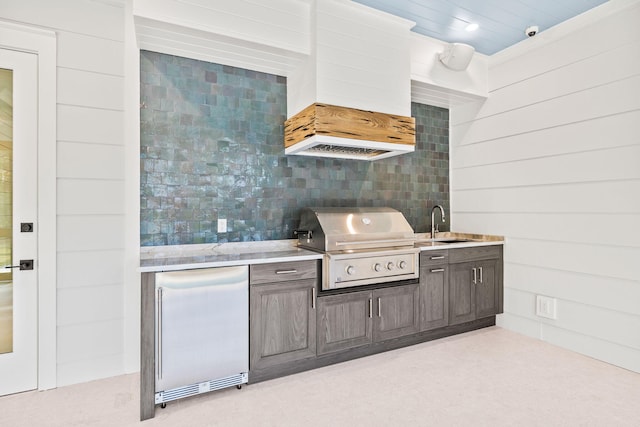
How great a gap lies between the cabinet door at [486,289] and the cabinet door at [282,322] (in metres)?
1.79

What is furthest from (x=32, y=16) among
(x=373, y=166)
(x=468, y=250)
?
Result: (x=468, y=250)

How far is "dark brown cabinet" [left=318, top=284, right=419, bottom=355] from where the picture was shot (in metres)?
2.49

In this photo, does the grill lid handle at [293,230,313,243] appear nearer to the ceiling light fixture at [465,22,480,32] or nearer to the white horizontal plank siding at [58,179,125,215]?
the white horizontal plank siding at [58,179,125,215]

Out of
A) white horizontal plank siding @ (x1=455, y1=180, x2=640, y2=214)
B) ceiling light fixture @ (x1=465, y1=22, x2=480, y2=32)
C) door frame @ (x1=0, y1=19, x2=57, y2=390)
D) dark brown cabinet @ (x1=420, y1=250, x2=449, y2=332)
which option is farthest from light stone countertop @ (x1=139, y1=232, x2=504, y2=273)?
ceiling light fixture @ (x1=465, y1=22, x2=480, y2=32)

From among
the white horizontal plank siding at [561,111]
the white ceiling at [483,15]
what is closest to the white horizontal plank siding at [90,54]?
the white ceiling at [483,15]

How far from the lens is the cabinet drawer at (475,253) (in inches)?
123

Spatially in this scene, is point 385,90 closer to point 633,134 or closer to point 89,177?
point 633,134

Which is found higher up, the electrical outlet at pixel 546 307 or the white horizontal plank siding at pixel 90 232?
the white horizontal plank siding at pixel 90 232

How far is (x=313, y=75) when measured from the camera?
2600mm

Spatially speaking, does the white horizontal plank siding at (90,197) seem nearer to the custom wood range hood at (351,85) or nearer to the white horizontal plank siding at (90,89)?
the white horizontal plank siding at (90,89)

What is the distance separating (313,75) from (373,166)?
4.02 ft

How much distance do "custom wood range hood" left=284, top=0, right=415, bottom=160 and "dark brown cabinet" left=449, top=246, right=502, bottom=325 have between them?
3.91 ft

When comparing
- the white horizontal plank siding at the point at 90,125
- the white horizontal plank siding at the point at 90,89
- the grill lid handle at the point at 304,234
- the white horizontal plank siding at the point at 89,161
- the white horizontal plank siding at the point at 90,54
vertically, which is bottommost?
the grill lid handle at the point at 304,234

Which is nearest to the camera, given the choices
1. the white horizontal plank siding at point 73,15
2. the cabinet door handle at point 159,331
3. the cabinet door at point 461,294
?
the cabinet door handle at point 159,331
